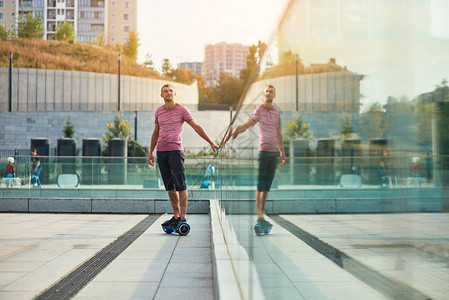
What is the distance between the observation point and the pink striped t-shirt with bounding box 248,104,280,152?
6.24 ft

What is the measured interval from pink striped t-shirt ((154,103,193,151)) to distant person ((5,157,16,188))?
6396 mm

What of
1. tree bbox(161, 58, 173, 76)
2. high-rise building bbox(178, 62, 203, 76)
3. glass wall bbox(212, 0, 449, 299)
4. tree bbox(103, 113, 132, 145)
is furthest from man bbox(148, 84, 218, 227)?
high-rise building bbox(178, 62, 203, 76)

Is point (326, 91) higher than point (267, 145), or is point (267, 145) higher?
point (326, 91)

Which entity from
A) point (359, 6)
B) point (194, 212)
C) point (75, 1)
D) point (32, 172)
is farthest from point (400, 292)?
point (75, 1)

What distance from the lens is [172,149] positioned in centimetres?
633

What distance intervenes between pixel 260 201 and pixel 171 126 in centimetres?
417

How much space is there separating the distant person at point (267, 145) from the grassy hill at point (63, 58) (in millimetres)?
52972

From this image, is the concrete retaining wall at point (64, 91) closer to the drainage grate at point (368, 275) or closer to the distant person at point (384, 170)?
the drainage grate at point (368, 275)

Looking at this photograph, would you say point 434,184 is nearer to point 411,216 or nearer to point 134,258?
point 411,216

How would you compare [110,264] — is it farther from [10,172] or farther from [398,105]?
[10,172]

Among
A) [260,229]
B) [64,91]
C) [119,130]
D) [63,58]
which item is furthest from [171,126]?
[63,58]

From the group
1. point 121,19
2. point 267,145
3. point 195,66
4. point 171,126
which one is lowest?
point 267,145

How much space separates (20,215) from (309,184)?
567 cm

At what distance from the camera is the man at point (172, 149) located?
20.6 feet
